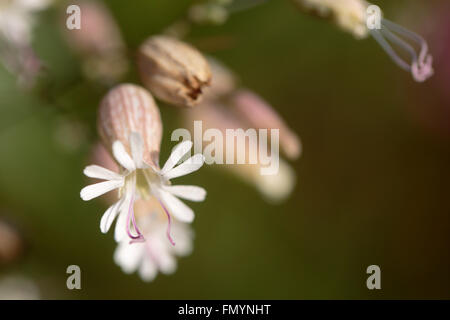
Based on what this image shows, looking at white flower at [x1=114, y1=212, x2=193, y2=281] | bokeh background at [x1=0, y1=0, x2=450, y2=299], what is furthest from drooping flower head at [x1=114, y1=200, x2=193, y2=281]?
bokeh background at [x1=0, y1=0, x2=450, y2=299]

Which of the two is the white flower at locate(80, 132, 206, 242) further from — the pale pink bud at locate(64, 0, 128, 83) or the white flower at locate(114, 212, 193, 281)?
the pale pink bud at locate(64, 0, 128, 83)

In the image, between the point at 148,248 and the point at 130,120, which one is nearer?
the point at 130,120

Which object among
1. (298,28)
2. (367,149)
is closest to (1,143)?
(298,28)

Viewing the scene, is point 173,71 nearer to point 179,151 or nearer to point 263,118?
point 179,151

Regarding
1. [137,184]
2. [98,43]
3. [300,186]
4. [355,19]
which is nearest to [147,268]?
[137,184]

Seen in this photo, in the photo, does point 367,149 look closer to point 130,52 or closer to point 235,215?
point 235,215

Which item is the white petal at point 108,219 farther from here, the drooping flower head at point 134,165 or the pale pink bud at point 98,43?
the pale pink bud at point 98,43
